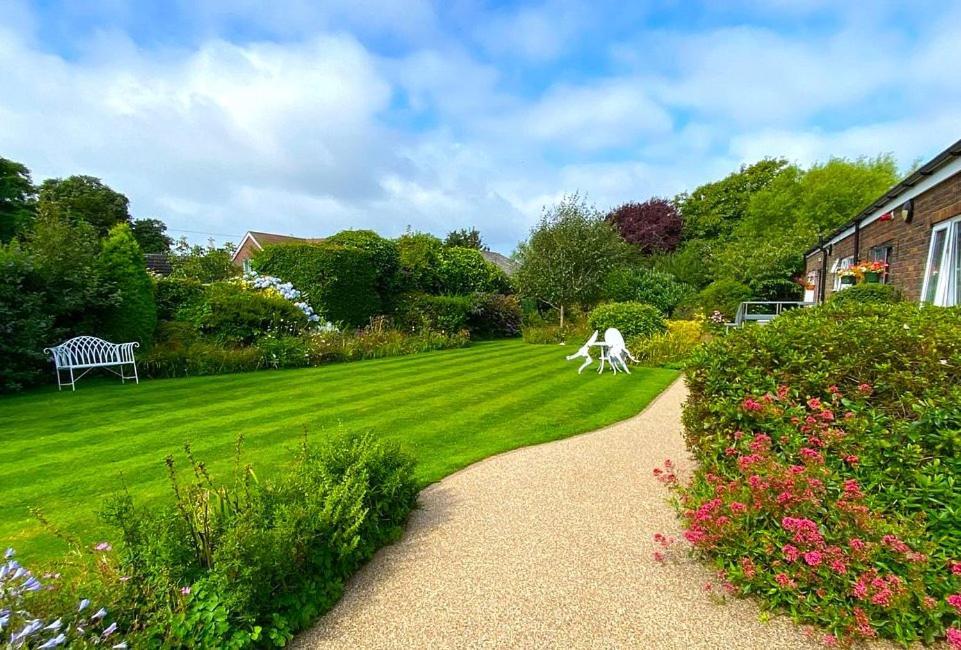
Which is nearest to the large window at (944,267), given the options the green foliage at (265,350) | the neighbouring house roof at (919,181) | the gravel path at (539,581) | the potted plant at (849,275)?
the neighbouring house roof at (919,181)

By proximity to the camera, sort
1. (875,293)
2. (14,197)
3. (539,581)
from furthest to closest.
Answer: (14,197) → (875,293) → (539,581)

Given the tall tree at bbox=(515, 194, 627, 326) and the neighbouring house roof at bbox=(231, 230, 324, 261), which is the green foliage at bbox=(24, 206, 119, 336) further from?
the neighbouring house roof at bbox=(231, 230, 324, 261)

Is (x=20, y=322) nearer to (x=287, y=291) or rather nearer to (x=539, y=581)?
(x=287, y=291)

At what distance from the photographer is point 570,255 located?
18516mm

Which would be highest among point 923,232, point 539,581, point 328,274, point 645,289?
point 923,232

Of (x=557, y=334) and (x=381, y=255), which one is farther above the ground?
(x=381, y=255)

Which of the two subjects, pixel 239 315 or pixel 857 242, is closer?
pixel 239 315

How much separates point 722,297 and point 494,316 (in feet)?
32.1

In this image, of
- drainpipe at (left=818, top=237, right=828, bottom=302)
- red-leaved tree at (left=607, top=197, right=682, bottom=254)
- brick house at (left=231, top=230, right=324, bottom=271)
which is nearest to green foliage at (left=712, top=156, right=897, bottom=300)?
drainpipe at (left=818, top=237, right=828, bottom=302)

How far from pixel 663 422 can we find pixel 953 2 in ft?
23.5

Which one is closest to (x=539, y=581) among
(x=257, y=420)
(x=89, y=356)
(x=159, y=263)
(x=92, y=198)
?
(x=257, y=420)

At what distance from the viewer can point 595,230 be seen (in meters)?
18.7

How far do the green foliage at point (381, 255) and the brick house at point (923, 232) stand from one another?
13.6 meters

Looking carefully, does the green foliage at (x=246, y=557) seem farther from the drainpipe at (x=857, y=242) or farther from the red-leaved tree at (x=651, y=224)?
the red-leaved tree at (x=651, y=224)
